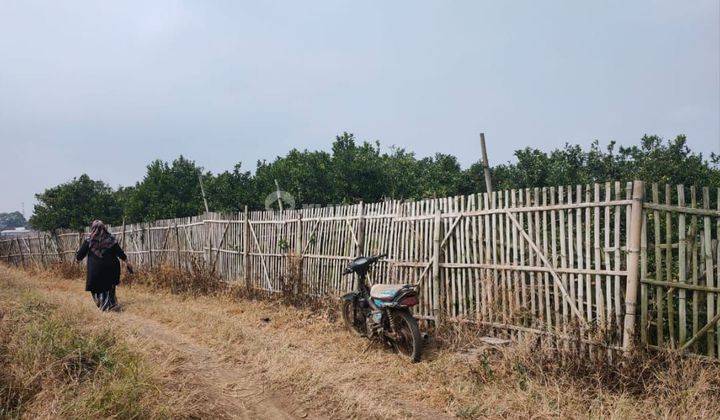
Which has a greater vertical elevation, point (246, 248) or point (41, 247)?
point (246, 248)

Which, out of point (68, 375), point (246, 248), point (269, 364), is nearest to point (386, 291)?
point (269, 364)

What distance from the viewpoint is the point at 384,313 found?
5.69 metres

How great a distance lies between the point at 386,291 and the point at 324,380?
1388 millimetres

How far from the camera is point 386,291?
5531 mm

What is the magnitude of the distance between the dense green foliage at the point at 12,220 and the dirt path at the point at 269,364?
490ft

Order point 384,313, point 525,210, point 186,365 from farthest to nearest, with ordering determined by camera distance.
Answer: point 384,313 → point 525,210 → point 186,365

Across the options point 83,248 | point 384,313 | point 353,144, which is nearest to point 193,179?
point 353,144

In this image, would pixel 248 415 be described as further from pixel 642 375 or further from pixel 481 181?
pixel 481 181

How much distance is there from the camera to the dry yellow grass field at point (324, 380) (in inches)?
136

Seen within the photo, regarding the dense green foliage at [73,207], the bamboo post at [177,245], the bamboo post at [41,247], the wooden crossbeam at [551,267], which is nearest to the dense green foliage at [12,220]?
the dense green foliage at [73,207]

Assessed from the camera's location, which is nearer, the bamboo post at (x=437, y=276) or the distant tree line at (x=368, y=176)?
the bamboo post at (x=437, y=276)

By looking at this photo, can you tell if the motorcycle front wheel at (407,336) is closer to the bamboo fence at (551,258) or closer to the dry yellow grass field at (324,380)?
the dry yellow grass field at (324,380)

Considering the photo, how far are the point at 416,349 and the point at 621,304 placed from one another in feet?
7.11

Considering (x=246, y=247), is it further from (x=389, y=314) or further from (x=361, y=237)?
(x=389, y=314)
